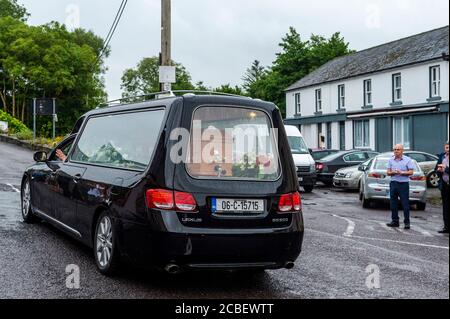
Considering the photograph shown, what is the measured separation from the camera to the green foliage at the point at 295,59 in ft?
177

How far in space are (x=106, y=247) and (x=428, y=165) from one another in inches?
721

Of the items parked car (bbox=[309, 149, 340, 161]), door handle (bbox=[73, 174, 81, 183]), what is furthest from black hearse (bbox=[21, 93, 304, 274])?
parked car (bbox=[309, 149, 340, 161])

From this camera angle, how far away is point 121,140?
21.7ft

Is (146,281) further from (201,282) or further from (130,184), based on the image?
(130,184)

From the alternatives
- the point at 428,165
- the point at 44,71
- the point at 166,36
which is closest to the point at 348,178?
the point at 428,165

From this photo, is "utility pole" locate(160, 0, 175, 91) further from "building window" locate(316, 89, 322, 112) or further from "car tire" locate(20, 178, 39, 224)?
"building window" locate(316, 89, 322, 112)

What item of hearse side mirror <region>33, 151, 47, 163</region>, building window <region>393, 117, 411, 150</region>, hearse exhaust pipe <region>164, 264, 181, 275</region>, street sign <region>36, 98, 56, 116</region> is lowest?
hearse exhaust pipe <region>164, 264, 181, 275</region>

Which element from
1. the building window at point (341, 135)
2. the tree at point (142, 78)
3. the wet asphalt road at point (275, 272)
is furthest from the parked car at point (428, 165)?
the tree at point (142, 78)

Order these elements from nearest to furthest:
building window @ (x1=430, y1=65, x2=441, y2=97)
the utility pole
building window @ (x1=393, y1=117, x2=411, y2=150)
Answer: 1. the utility pole
2. building window @ (x1=430, y1=65, x2=441, y2=97)
3. building window @ (x1=393, y1=117, x2=411, y2=150)

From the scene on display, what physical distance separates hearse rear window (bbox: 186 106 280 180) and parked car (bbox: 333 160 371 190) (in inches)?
579

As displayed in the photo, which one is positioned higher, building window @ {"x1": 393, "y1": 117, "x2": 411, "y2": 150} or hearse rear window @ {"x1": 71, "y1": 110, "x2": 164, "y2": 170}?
building window @ {"x1": 393, "y1": 117, "x2": 411, "y2": 150}

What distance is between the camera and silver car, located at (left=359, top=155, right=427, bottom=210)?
49.6ft

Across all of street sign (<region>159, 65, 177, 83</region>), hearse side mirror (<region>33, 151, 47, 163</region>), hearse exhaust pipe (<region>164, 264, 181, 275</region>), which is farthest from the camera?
street sign (<region>159, 65, 177, 83</region>)
